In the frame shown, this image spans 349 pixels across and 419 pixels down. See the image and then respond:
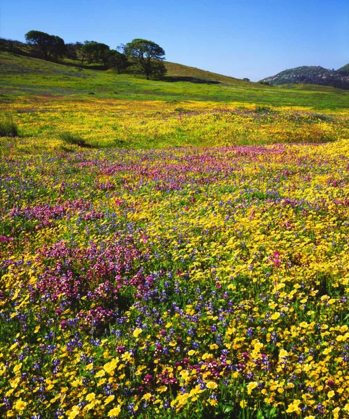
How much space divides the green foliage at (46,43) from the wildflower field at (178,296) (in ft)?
575

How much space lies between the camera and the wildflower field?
3447 mm

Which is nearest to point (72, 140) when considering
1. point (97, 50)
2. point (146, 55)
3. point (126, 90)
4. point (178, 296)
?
point (178, 296)

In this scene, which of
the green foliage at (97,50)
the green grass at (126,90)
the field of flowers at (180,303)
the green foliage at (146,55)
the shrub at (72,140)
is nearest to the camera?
the field of flowers at (180,303)

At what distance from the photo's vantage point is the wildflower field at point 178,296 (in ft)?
11.3

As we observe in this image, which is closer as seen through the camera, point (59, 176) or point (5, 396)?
point (5, 396)

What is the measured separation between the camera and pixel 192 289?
5.43m

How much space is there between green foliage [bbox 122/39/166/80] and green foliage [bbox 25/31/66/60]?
51.0 m

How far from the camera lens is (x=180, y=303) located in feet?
16.9

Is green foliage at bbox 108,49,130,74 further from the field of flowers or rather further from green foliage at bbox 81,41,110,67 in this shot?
the field of flowers

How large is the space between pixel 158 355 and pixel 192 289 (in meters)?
1.58

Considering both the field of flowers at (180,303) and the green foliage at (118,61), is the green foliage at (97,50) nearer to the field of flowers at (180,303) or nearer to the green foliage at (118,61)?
the green foliage at (118,61)

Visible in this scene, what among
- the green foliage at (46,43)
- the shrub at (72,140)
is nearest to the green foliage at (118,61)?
the green foliage at (46,43)

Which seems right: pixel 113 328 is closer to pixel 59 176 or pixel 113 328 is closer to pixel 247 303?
pixel 247 303

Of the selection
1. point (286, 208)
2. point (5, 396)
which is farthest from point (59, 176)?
point (5, 396)
